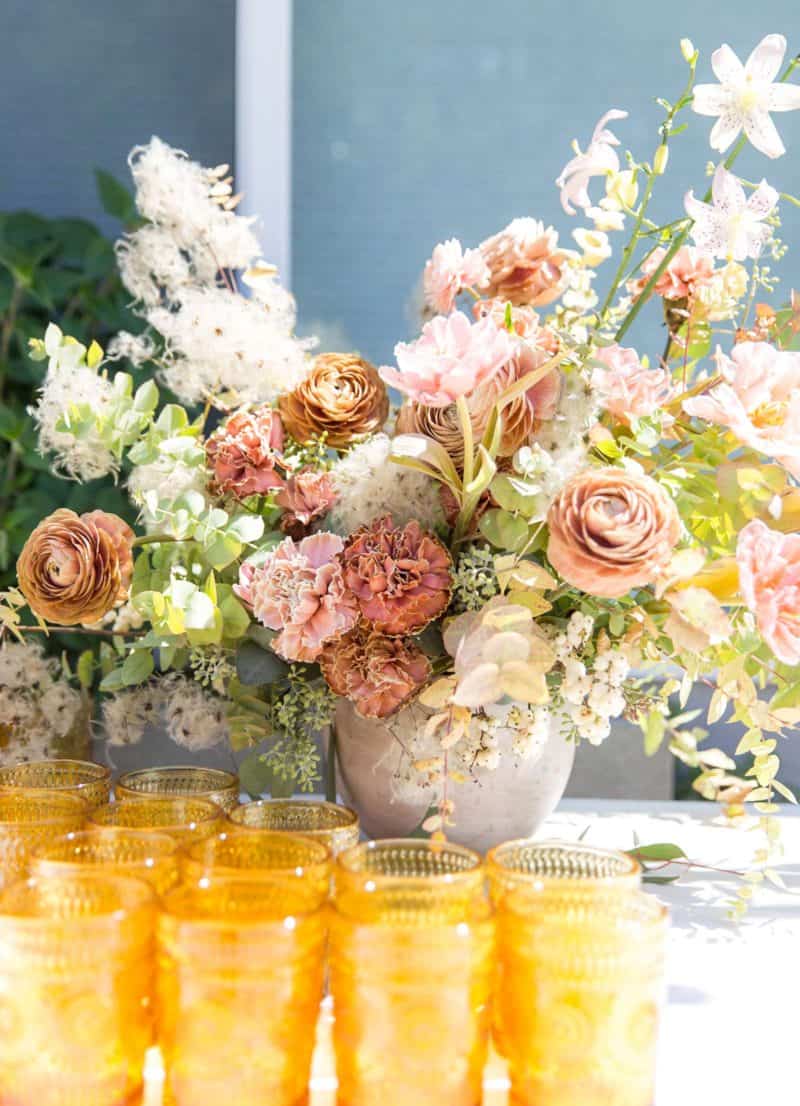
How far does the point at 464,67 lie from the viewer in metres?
1.88

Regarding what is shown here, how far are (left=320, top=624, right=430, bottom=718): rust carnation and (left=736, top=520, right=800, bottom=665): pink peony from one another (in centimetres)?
23

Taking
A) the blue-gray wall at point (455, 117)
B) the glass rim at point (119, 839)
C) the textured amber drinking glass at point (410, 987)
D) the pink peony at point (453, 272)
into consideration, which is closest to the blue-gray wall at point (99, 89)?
the blue-gray wall at point (455, 117)

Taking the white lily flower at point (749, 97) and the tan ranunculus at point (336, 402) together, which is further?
the tan ranunculus at point (336, 402)

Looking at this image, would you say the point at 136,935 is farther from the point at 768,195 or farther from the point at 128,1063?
the point at 768,195

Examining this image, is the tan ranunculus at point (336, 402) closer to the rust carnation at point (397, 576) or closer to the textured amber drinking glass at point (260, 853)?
the rust carnation at point (397, 576)

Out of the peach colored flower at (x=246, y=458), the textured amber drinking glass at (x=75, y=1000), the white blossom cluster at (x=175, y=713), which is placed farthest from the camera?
the white blossom cluster at (x=175, y=713)

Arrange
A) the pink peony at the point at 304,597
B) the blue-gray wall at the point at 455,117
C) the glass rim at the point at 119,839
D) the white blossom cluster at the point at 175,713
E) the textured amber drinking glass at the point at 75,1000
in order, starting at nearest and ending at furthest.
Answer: the textured amber drinking glass at the point at 75,1000 → the glass rim at the point at 119,839 → the pink peony at the point at 304,597 → the white blossom cluster at the point at 175,713 → the blue-gray wall at the point at 455,117

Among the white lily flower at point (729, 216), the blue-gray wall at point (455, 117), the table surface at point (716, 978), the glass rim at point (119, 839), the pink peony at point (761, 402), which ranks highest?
the blue-gray wall at point (455, 117)

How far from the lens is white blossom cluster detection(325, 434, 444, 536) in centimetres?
80

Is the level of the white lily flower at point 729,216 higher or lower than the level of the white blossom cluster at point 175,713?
higher

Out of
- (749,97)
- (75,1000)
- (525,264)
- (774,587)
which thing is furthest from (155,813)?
(749,97)

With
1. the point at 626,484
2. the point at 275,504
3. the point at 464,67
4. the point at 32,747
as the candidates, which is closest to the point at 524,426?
the point at 626,484

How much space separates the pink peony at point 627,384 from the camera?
0.77 metres

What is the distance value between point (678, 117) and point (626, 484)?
130cm
